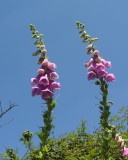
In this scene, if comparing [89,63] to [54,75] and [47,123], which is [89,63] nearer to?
[54,75]

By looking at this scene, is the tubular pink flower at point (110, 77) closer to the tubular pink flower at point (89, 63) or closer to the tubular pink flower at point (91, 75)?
the tubular pink flower at point (91, 75)

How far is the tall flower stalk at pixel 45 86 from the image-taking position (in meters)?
5.18

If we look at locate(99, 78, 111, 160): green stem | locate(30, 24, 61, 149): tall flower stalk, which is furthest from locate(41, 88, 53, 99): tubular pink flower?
locate(99, 78, 111, 160): green stem

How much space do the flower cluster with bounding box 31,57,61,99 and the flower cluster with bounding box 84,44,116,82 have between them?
850mm

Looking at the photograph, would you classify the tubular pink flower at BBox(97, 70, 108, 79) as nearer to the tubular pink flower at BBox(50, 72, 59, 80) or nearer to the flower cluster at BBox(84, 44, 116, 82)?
the flower cluster at BBox(84, 44, 116, 82)

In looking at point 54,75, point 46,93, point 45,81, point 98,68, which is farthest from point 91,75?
point 46,93

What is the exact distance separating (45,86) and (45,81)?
92mm

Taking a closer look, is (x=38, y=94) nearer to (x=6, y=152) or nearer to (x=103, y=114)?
(x=103, y=114)

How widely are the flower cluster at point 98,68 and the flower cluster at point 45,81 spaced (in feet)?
2.79

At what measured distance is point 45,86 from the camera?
5520mm

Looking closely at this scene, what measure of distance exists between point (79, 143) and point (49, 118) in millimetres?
2792

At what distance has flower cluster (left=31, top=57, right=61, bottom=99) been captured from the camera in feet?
17.7

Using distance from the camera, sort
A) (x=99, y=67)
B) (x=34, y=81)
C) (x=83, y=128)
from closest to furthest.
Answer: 1. (x=34, y=81)
2. (x=99, y=67)
3. (x=83, y=128)

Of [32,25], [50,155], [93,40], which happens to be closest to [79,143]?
[50,155]
